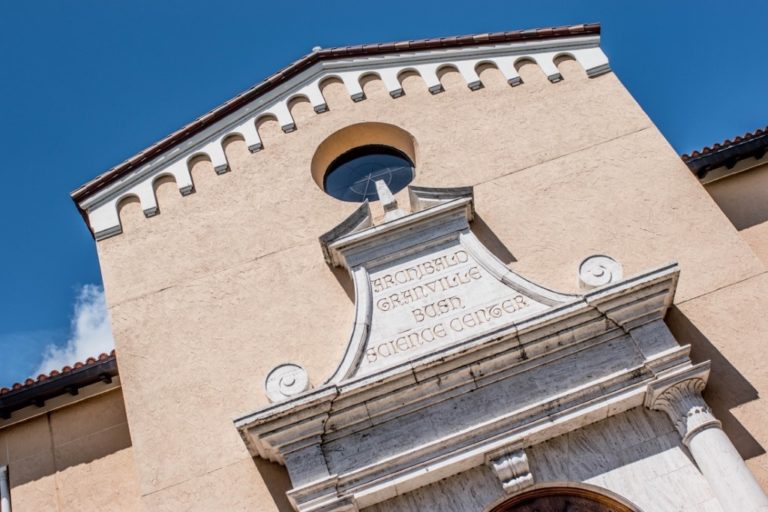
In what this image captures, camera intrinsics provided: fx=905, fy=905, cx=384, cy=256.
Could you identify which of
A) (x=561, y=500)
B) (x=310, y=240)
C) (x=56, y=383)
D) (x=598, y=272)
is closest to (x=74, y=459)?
(x=56, y=383)

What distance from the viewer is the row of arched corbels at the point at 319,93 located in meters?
12.1

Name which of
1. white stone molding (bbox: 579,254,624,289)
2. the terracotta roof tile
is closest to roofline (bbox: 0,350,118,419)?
the terracotta roof tile

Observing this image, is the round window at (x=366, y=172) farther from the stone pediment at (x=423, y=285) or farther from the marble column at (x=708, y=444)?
the marble column at (x=708, y=444)

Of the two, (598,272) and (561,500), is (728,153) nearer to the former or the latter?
(598,272)

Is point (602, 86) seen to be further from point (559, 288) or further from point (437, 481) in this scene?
point (437, 481)

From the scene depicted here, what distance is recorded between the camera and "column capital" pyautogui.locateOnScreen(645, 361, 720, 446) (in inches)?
348

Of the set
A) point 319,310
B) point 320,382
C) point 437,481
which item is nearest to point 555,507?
point 437,481

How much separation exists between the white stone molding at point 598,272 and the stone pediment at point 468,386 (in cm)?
1

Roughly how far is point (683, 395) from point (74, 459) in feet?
23.1

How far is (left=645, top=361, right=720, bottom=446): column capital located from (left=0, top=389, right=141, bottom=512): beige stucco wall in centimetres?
590

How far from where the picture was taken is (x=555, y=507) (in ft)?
28.9

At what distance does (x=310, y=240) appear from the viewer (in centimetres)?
1121

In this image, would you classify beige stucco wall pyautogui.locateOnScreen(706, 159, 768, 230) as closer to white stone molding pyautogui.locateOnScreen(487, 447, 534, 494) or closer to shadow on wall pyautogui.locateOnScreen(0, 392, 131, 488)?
white stone molding pyautogui.locateOnScreen(487, 447, 534, 494)

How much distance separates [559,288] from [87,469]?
593 centimetres
